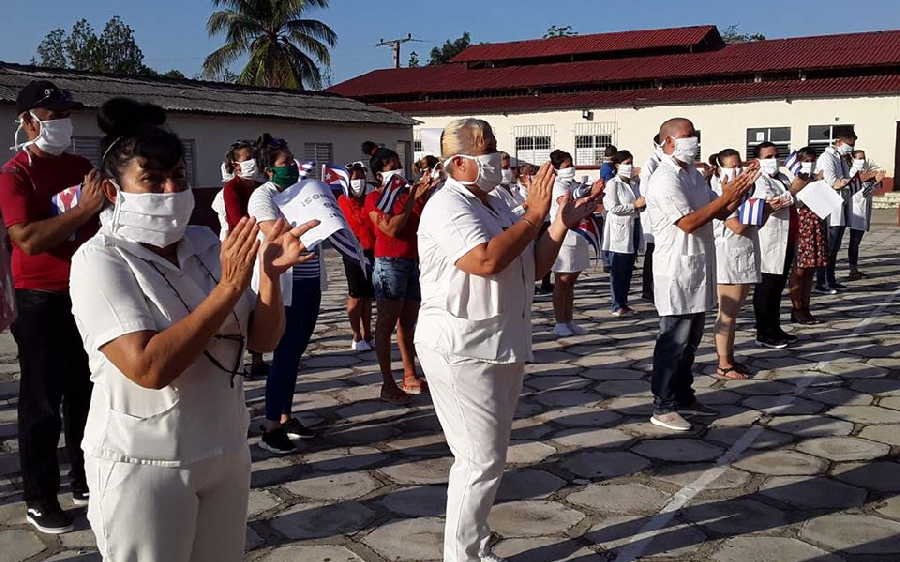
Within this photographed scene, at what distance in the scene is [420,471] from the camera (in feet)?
15.8

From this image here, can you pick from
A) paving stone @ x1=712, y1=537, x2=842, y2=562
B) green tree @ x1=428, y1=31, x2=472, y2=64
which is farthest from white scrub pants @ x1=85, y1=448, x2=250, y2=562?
green tree @ x1=428, y1=31, x2=472, y2=64

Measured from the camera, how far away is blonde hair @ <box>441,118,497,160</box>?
3.45m

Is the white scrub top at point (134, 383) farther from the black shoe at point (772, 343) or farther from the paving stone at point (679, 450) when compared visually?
the black shoe at point (772, 343)

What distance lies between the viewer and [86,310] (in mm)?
2137

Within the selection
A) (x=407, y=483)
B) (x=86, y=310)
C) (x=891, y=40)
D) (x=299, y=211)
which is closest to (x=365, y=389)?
(x=407, y=483)

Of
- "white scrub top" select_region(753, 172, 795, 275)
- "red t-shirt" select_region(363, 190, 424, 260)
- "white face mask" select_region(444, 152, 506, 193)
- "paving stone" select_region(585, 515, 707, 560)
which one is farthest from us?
"white scrub top" select_region(753, 172, 795, 275)

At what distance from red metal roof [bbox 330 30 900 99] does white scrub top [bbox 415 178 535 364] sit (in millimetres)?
29545

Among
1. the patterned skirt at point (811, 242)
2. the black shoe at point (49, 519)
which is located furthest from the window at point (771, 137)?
the black shoe at point (49, 519)

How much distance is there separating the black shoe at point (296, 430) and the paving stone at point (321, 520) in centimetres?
100

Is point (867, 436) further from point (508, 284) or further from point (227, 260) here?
point (227, 260)

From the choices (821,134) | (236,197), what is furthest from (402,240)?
(821,134)

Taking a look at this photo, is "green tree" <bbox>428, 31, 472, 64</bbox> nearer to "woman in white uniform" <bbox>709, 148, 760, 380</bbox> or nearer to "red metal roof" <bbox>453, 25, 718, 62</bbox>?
"red metal roof" <bbox>453, 25, 718, 62</bbox>

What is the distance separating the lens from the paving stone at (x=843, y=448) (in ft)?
16.2

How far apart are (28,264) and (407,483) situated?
2211 millimetres
